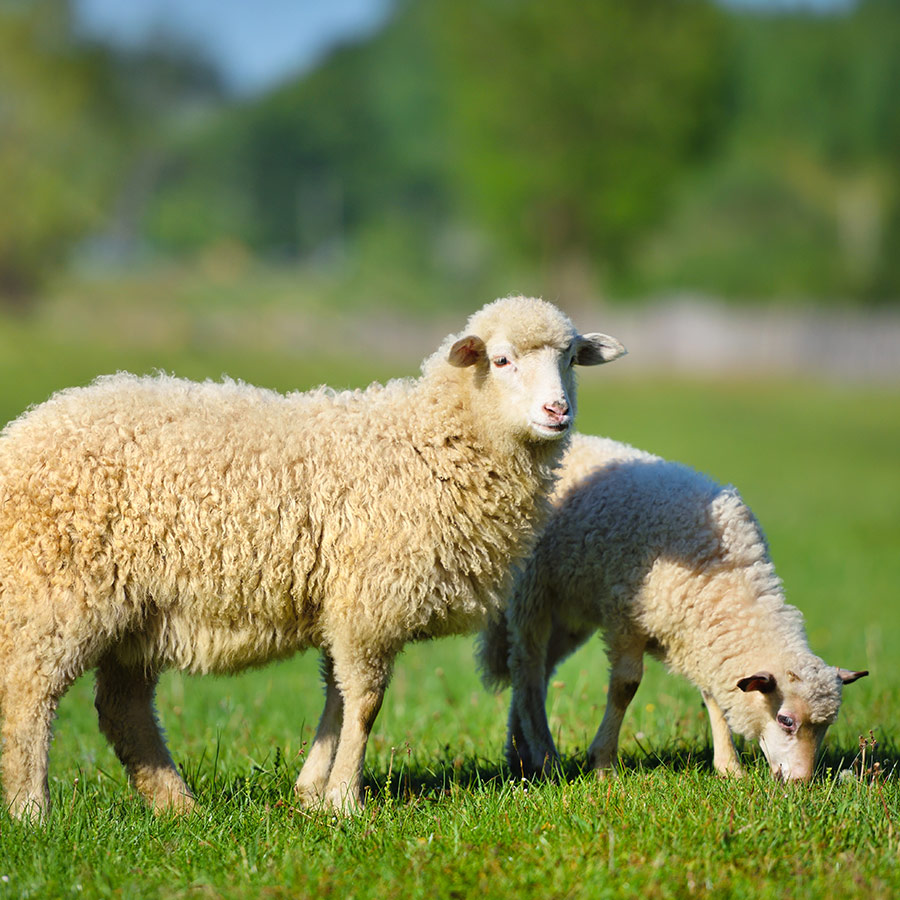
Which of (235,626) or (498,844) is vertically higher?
(235,626)

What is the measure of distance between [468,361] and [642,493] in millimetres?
1114

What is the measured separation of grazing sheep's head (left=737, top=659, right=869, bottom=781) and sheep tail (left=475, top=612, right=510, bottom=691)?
53.9 inches

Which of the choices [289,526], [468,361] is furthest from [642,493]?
Answer: [289,526]

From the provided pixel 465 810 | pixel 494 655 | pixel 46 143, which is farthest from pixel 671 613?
pixel 46 143

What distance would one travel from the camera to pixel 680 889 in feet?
11.8

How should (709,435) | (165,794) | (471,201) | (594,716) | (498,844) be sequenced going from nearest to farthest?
1. (498,844)
2. (165,794)
3. (594,716)
4. (709,435)
5. (471,201)

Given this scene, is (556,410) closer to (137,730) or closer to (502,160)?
(137,730)

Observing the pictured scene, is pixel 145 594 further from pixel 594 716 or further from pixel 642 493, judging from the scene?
pixel 594 716

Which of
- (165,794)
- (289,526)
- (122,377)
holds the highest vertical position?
(122,377)

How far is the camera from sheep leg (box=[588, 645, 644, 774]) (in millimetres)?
5293

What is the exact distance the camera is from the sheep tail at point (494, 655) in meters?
5.97

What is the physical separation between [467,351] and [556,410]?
1.74 ft

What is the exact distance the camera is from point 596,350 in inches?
210

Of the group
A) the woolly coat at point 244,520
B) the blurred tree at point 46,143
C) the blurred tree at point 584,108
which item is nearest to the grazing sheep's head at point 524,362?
the woolly coat at point 244,520
